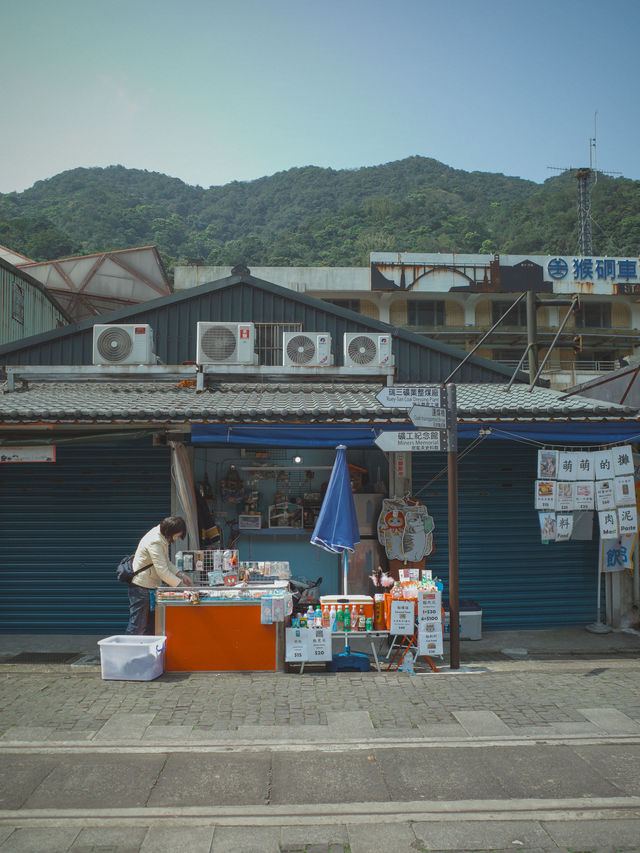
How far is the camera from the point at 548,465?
30.8 feet

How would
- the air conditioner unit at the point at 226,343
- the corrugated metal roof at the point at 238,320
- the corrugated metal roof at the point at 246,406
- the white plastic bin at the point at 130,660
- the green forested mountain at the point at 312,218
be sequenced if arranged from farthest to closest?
the green forested mountain at the point at 312,218
the corrugated metal roof at the point at 238,320
the air conditioner unit at the point at 226,343
the corrugated metal roof at the point at 246,406
the white plastic bin at the point at 130,660

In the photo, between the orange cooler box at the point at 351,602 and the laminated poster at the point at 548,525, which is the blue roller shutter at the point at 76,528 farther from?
the laminated poster at the point at 548,525

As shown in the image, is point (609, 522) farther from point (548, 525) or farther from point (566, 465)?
point (566, 465)

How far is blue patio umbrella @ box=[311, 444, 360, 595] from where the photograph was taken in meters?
8.61

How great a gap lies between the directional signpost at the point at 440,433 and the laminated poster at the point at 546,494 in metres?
1.80

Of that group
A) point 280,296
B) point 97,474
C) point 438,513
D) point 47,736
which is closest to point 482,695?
point 438,513

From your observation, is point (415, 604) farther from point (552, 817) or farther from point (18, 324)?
point (18, 324)

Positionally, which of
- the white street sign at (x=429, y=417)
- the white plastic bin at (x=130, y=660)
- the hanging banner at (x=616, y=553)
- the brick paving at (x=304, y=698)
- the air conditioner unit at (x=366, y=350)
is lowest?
the brick paving at (x=304, y=698)

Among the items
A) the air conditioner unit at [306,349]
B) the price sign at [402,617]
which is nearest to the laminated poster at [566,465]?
the price sign at [402,617]

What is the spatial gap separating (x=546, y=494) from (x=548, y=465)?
0.44 m

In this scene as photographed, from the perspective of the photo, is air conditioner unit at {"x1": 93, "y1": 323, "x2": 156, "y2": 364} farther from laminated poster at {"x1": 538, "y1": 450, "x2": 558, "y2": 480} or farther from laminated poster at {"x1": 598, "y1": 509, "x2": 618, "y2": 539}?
laminated poster at {"x1": 598, "y1": 509, "x2": 618, "y2": 539}

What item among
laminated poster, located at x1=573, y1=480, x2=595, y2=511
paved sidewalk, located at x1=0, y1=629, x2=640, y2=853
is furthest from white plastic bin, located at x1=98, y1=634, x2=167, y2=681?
laminated poster, located at x1=573, y1=480, x2=595, y2=511

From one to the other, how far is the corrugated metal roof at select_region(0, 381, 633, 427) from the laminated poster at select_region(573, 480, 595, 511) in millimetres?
1043

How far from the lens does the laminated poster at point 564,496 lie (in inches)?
370
